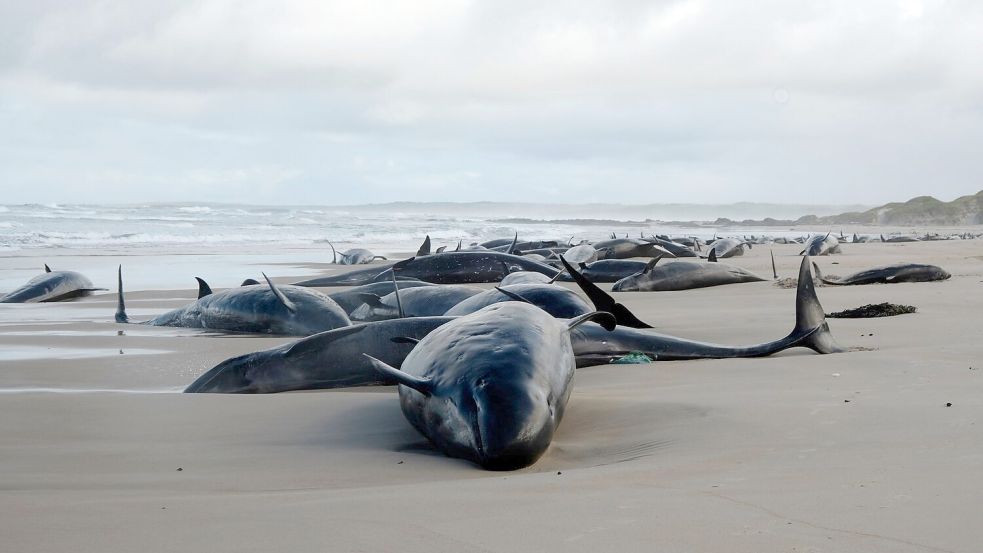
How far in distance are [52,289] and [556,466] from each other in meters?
9.88

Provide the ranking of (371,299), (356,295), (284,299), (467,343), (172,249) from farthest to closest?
(172,249), (356,295), (371,299), (284,299), (467,343)

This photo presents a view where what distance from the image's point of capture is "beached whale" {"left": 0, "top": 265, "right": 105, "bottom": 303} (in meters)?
11.0

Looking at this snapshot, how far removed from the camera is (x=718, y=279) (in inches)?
468

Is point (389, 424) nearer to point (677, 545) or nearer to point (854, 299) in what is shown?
point (677, 545)

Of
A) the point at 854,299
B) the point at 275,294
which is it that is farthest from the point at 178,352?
the point at 854,299

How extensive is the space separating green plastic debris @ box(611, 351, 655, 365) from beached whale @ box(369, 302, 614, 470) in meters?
1.50

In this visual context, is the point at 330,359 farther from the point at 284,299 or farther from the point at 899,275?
the point at 899,275

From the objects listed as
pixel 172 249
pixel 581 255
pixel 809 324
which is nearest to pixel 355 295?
pixel 809 324

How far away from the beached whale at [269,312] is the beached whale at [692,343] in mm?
2326

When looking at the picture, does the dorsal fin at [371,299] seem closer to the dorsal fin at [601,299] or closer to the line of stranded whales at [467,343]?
the line of stranded whales at [467,343]

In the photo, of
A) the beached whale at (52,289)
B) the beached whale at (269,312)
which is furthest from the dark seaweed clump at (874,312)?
the beached whale at (52,289)

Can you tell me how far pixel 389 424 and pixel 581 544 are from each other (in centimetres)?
194

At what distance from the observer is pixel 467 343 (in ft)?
11.4

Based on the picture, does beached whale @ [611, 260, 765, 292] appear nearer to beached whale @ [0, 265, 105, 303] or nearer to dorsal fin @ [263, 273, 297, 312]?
dorsal fin @ [263, 273, 297, 312]
